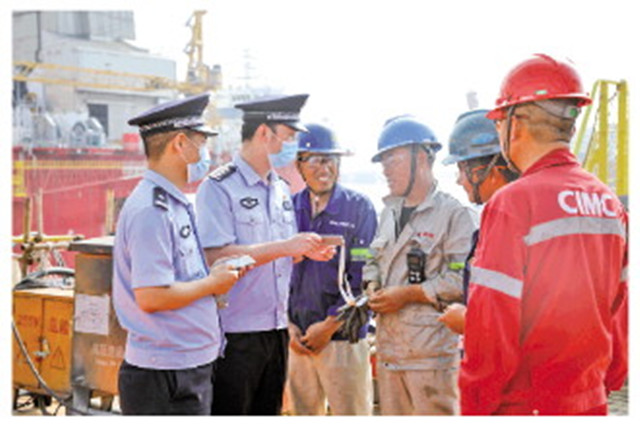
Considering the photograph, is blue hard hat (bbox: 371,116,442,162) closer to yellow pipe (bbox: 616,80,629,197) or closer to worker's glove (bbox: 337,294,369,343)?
worker's glove (bbox: 337,294,369,343)

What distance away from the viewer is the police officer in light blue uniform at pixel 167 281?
2537 mm

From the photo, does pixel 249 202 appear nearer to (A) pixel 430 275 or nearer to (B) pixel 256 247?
(B) pixel 256 247

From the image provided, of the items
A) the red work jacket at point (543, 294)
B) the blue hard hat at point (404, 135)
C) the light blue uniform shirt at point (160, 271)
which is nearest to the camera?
the red work jacket at point (543, 294)

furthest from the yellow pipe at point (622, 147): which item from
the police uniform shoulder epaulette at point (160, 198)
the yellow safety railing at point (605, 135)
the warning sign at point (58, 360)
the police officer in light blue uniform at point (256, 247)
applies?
the warning sign at point (58, 360)

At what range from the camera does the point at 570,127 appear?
219cm

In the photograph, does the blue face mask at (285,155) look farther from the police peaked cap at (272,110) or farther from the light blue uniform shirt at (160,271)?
the light blue uniform shirt at (160,271)

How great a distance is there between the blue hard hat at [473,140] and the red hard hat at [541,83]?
0.62 m

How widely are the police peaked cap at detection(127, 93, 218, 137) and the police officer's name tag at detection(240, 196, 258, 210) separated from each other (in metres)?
0.45

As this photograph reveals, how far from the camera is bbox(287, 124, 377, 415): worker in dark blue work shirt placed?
3.43 meters

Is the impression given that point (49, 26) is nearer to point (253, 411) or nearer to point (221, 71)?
point (221, 71)

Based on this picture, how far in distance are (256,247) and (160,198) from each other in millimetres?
618

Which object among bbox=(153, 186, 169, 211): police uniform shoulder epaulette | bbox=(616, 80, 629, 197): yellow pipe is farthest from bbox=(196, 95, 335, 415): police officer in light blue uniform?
bbox=(616, 80, 629, 197): yellow pipe

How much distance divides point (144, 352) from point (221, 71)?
173 centimetres

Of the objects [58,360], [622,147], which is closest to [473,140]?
[622,147]
